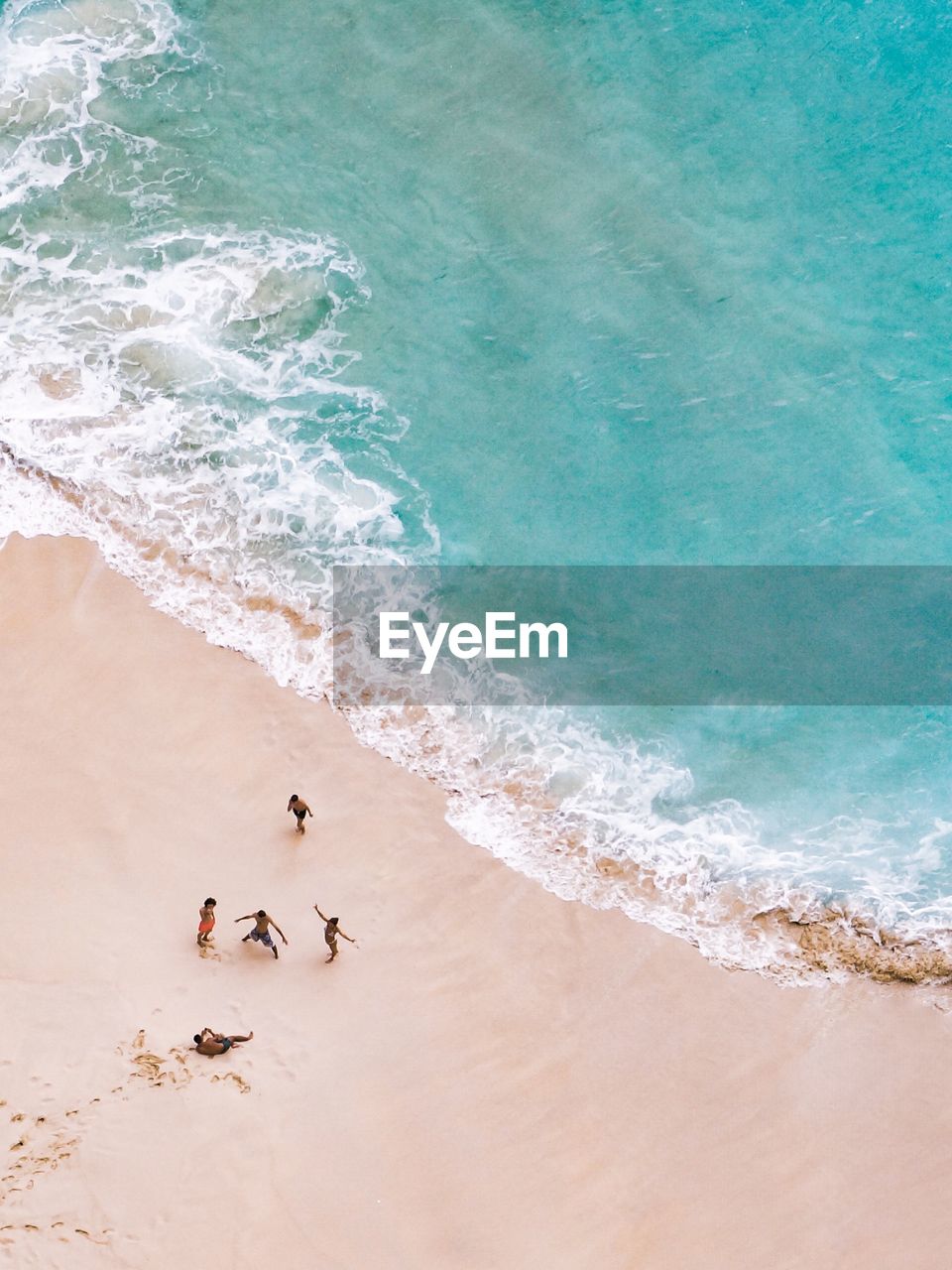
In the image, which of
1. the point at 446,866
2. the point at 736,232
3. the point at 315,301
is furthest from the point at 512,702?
the point at 736,232

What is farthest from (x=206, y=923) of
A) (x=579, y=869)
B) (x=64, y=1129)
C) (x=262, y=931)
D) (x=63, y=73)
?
(x=63, y=73)

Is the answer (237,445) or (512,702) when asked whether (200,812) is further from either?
(237,445)

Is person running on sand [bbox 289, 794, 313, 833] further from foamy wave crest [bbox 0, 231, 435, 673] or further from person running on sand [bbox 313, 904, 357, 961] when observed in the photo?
foamy wave crest [bbox 0, 231, 435, 673]

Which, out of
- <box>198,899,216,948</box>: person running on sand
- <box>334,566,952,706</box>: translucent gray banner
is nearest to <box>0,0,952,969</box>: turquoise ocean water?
<box>334,566,952,706</box>: translucent gray banner

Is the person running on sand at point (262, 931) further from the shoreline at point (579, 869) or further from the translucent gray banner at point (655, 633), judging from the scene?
the translucent gray banner at point (655, 633)

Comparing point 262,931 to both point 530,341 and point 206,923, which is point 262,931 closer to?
point 206,923
